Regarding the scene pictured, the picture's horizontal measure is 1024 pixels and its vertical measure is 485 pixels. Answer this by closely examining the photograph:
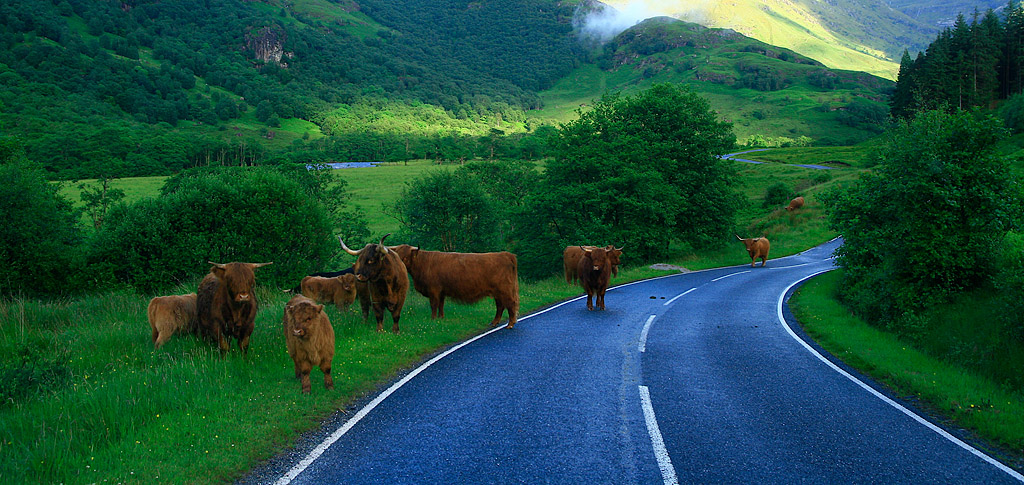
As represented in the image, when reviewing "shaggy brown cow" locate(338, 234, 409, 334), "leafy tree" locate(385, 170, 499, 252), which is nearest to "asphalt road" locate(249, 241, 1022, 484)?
"shaggy brown cow" locate(338, 234, 409, 334)

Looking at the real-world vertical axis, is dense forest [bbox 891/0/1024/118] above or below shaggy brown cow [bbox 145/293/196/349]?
above

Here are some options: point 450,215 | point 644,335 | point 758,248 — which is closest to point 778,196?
point 758,248

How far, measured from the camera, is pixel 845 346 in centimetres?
1255

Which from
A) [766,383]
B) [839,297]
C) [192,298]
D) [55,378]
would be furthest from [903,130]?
[55,378]

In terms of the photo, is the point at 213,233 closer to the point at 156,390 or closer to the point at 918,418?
the point at 156,390

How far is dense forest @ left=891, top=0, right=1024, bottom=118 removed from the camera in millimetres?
74062

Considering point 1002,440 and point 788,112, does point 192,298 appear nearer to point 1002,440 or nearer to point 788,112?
point 1002,440

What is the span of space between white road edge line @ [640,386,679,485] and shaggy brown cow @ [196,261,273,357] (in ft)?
20.9

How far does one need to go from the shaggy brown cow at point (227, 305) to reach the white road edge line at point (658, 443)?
251 inches

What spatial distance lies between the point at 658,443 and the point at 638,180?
3237 centimetres

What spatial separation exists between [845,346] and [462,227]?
31906 millimetres

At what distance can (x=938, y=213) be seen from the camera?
14.9m

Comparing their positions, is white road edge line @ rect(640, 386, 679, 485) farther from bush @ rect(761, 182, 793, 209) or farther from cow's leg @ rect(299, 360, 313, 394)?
bush @ rect(761, 182, 793, 209)

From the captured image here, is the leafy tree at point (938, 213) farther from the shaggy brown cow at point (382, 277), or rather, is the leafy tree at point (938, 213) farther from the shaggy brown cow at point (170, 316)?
the shaggy brown cow at point (170, 316)
